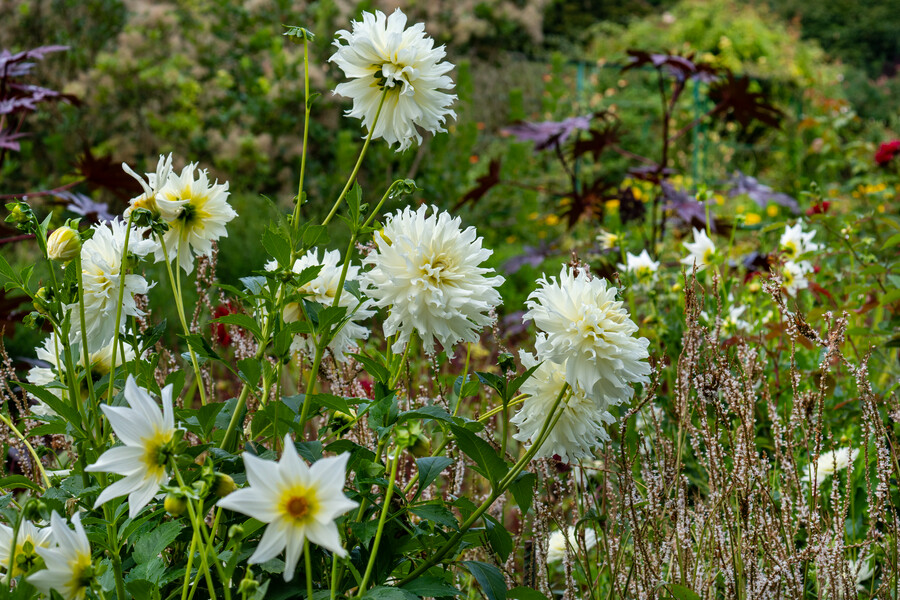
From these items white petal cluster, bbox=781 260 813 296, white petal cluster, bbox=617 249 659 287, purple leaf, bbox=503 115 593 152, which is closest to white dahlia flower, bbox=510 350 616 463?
white petal cluster, bbox=617 249 659 287

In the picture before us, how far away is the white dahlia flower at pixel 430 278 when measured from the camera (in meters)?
0.92

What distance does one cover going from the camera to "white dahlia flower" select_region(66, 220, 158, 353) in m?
1.01

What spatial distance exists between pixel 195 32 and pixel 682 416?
5841mm

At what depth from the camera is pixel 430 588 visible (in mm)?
897

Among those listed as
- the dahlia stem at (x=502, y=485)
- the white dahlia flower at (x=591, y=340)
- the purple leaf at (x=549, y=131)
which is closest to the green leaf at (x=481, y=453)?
the dahlia stem at (x=502, y=485)

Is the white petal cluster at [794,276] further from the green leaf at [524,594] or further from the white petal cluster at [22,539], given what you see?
the white petal cluster at [22,539]

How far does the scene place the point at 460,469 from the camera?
1.36 meters

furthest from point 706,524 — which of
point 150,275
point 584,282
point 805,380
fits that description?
point 150,275

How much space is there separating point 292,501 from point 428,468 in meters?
0.31

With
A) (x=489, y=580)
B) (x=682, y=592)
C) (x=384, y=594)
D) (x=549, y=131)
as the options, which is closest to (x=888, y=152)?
(x=549, y=131)

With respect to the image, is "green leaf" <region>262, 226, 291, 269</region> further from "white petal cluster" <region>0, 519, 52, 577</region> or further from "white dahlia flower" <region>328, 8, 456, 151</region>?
"white petal cluster" <region>0, 519, 52, 577</region>

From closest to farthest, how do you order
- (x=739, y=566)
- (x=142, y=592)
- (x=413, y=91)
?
(x=142, y=592) → (x=413, y=91) → (x=739, y=566)

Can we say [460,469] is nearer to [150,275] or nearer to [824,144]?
[150,275]

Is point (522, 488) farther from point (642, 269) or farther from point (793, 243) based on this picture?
point (793, 243)
